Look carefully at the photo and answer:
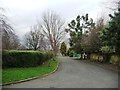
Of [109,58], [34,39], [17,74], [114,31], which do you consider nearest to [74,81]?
[17,74]

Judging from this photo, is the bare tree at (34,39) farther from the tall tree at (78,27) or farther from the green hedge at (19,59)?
the green hedge at (19,59)

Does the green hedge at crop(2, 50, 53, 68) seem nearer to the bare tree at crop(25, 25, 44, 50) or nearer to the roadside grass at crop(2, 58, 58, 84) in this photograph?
the roadside grass at crop(2, 58, 58, 84)

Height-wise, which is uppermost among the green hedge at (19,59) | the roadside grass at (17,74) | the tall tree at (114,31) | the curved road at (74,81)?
the tall tree at (114,31)

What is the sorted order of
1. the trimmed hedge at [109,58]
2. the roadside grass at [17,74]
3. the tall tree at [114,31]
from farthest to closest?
the trimmed hedge at [109,58] < the tall tree at [114,31] < the roadside grass at [17,74]

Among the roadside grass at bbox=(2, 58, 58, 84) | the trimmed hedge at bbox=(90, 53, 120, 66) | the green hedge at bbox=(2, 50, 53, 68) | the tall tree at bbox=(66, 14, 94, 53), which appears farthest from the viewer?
the tall tree at bbox=(66, 14, 94, 53)

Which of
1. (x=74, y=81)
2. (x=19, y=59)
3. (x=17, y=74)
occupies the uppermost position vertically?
(x=19, y=59)

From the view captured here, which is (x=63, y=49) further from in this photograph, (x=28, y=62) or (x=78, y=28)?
(x=28, y=62)

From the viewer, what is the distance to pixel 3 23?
19609mm

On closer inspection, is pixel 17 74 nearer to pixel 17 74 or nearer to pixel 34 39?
pixel 17 74

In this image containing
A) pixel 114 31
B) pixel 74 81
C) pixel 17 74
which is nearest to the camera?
pixel 74 81

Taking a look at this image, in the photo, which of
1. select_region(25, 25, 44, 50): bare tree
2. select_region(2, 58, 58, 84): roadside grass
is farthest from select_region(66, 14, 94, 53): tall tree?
select_region(2, 58, 58, 84): roadside grass

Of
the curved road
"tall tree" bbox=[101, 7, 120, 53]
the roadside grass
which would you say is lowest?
the curved road

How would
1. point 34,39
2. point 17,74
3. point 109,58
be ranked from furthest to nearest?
point 34,39 → point 109,58 → point 17,74

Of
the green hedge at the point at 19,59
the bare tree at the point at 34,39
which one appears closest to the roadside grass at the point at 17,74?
the green hedge at the point at 19,59
